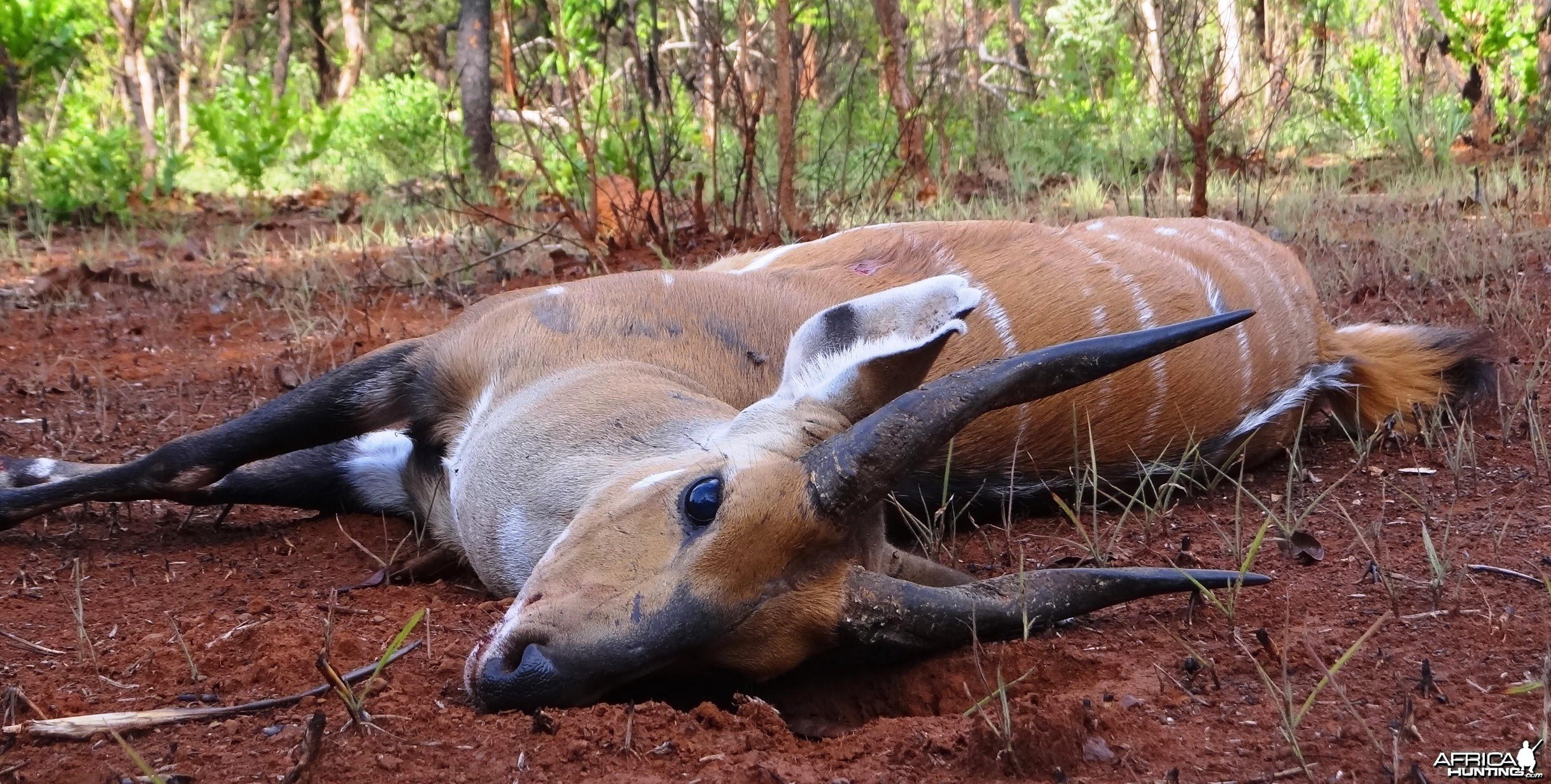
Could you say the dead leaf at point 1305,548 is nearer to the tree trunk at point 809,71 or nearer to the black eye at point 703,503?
the black eye at point 703,503

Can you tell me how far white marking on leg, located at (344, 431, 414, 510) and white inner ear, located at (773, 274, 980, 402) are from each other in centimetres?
153

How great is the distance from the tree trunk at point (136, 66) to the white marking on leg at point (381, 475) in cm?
903

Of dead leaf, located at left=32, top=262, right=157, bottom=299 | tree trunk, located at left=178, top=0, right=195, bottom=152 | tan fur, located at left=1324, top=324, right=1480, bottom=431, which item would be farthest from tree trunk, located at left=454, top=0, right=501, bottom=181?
tan fur, located at left=1324, top=324, right=1480, bottom=431

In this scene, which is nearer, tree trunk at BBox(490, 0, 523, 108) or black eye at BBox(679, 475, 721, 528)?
black eye at BBox(679, 475, 721, 528)

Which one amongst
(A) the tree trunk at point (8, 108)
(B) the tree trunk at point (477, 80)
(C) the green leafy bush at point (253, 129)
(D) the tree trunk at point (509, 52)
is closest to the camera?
(D) the tree trunk at point (509, 52)

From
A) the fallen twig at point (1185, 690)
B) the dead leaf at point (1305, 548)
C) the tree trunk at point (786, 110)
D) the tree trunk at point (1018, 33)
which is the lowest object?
the dead leaf at point (1305, 548)

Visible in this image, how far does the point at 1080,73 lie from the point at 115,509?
1021 cm

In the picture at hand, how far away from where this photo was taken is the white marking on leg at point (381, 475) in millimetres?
4055

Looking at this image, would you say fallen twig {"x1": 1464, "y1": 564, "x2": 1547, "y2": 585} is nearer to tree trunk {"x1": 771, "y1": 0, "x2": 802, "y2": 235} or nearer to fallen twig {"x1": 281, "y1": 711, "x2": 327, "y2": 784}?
fallen twig {"x1": 281, "y1": 711, "x2": 327, "y2": 784}

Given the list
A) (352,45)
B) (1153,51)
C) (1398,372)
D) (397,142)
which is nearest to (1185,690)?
(1398,372)

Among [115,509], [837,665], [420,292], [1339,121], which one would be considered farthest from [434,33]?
[837,665]

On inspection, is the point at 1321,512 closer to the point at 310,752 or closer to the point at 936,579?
the point at 936,579

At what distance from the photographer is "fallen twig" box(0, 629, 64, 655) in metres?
2.75

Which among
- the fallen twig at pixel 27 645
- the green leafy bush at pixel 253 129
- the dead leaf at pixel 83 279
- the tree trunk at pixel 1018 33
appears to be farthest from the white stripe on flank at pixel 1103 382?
the tree trunk at pixel 1018 33
